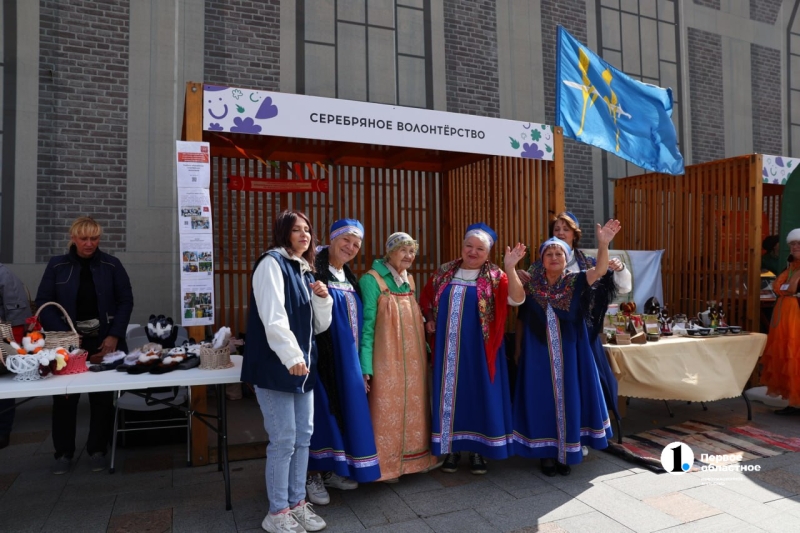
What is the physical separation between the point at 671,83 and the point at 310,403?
8.91 m

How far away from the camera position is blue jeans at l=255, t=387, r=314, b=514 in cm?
273

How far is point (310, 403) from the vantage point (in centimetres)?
286

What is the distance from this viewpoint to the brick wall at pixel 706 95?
9.34 meters

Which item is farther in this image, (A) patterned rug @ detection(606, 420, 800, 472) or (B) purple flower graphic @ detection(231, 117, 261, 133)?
(A) patterned rug @ detection(606, 420, 800, 472)

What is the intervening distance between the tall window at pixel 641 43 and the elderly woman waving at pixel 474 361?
592cm

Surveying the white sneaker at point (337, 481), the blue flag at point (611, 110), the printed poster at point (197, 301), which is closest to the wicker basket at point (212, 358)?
the printed poster at point (197, 301)

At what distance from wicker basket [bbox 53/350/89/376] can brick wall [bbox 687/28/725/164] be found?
365 inches

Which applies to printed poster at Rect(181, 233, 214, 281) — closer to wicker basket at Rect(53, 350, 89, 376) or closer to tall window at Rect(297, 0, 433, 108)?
wicker basket at Rect(53, 350, 89, 376)

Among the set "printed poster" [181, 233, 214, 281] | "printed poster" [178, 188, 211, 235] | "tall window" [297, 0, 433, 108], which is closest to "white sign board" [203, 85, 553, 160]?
"printed poster" [178, 188, 211, 235]

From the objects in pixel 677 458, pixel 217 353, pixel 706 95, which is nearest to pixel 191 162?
pixel 217 353

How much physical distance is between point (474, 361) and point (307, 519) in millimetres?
1373

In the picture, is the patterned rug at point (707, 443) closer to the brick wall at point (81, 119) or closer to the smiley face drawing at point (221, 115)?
the smiley face drawing at point (221, 115)

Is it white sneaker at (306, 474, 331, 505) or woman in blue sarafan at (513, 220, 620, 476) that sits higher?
woman in blue sarafan at (513, 220, 620, 476)

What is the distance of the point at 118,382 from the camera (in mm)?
2910
